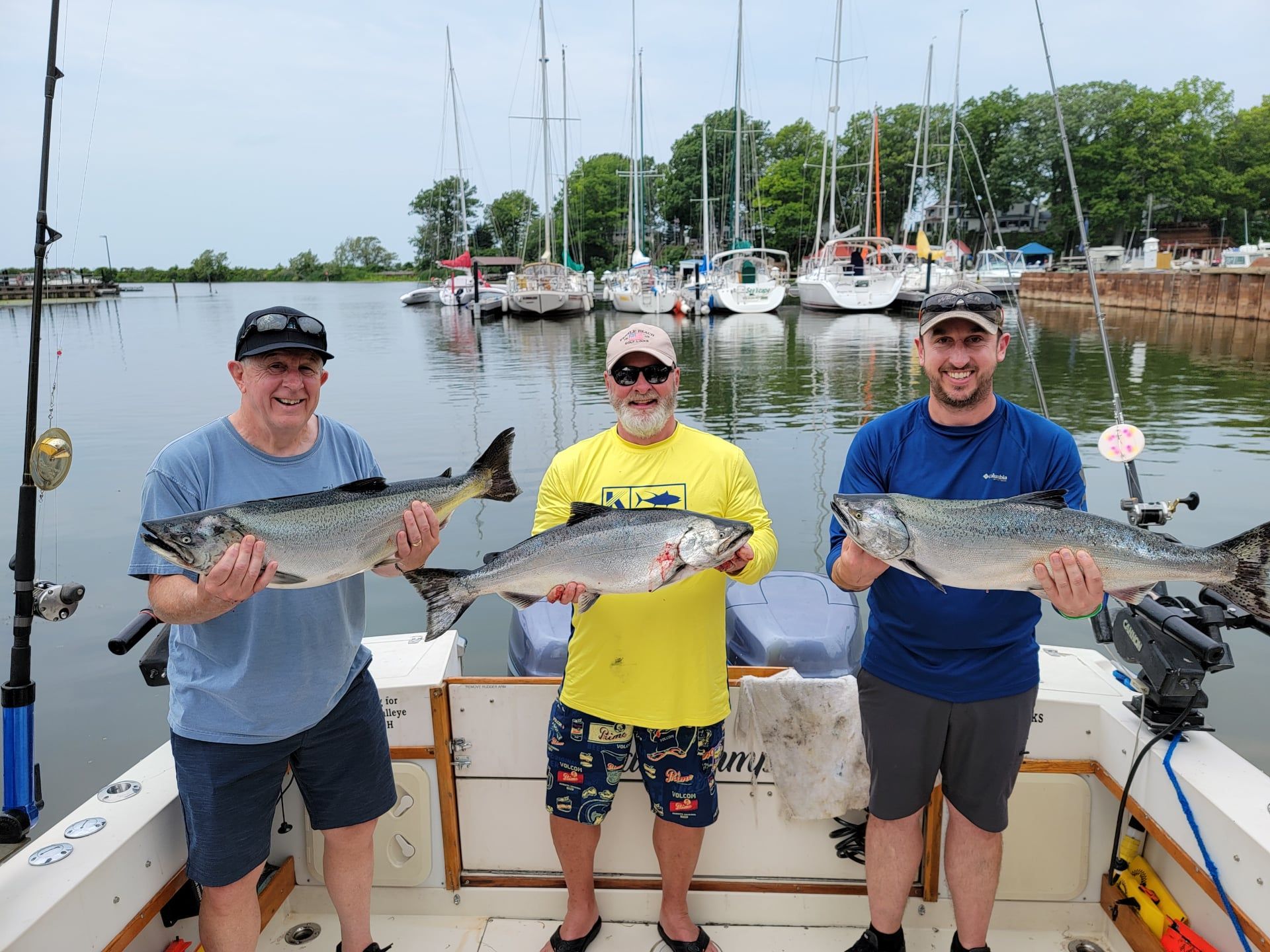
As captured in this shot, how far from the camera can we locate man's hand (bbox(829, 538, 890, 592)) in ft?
9.10

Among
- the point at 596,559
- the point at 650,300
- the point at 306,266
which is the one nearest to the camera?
the point at 596,559

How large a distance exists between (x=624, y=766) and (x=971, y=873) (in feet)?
4.26

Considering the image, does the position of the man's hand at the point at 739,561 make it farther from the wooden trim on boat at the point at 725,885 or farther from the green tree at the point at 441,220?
the green tree at the point at 441,220

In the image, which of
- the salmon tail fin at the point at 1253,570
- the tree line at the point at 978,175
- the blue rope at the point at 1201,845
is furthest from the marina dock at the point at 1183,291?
the salmon tail fin at the point at 1253,570

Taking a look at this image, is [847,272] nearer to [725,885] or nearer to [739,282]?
[739,282]

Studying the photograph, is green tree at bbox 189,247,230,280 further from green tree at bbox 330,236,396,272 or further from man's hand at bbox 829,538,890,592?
man's hand at bbox 829,538,890,592

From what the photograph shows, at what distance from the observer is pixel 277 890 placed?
11.7ft

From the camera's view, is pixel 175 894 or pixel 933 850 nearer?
pixel 175 894

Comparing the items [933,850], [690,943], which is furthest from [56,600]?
[933,850]

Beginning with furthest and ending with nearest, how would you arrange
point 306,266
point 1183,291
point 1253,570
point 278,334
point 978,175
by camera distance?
point 306,266, point 978,175, point 1183,291, point 278,334, point 1253,570

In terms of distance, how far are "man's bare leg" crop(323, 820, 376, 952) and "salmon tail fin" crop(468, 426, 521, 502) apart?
1264 mm

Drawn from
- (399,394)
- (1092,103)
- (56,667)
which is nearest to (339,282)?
(1092,103)

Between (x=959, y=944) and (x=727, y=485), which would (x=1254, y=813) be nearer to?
(x=959, y=944)

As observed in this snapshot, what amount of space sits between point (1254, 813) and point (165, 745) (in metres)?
3.94
